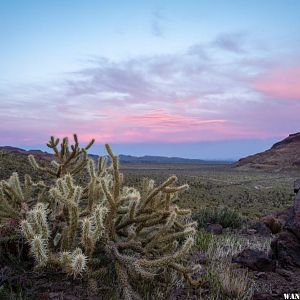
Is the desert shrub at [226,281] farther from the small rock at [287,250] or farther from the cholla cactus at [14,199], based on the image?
the cholla cactus at [14,199]

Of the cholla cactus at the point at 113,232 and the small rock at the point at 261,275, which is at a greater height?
the cholla cactus at the point at 113,232

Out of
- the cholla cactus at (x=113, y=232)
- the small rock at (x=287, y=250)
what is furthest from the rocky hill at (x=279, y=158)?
the cholla cactus at (x=113, y=232)

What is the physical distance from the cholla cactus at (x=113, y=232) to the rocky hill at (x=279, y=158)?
70.5 meters

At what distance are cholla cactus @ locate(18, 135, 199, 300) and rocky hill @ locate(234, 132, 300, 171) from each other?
7049cm

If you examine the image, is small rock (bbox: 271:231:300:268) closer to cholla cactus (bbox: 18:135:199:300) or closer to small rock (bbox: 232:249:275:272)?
small rock (bbox: 232:249:275:272)

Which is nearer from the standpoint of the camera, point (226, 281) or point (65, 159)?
point (226, 281)

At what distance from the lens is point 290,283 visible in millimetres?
4992

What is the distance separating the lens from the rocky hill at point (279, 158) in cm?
7619

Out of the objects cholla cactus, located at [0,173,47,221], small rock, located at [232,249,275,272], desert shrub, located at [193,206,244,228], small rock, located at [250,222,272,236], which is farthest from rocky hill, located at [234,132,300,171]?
cholla cactus, located at [0,173,47,221]

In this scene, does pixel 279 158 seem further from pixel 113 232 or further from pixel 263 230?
pixel 113 232

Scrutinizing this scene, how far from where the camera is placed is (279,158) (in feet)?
277

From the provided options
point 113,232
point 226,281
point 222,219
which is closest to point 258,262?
point 226,281

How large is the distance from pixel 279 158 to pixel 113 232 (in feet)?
274

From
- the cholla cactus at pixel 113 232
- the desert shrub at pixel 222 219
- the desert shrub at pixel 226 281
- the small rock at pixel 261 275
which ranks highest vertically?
the cholla cactus at pixel 113 232
